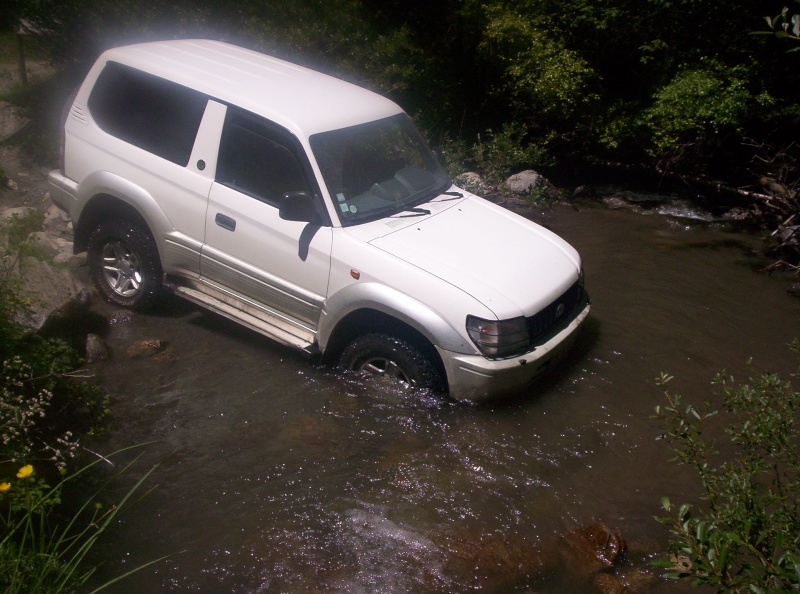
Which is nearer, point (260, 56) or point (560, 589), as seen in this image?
point (560, 589)

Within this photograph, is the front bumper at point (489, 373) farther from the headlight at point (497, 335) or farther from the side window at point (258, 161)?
the side window at point (258, 161)

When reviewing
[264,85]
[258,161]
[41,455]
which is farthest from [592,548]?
[264,85]

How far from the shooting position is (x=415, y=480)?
455 cm

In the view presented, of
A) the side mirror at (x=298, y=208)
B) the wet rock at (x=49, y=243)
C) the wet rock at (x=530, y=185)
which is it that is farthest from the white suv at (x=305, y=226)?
the wet rock at (x=530, y=185)

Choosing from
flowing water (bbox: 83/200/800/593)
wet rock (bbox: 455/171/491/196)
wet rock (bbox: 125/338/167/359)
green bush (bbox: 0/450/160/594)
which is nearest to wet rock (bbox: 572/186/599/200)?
wet rock (bbox: 455/171/491/196)

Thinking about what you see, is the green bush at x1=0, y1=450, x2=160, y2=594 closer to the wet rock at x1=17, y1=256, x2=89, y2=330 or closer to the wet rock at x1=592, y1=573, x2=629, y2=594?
the wet rock at x1=17, y1=256, x2=89, y2=330

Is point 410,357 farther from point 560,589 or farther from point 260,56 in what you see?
point 260,56

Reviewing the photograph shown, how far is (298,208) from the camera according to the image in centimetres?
493

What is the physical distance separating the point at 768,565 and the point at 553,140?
9.78m

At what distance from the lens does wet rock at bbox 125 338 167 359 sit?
5.74 meters

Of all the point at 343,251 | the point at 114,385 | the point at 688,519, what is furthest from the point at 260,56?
the point at 688,519

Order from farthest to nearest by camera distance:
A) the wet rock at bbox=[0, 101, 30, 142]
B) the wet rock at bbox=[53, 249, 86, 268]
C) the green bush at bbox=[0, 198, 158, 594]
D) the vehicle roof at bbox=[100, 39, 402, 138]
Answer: the wet rock at bbox=[0, 101, 30, 142] → the wet rock at bbox=[53, 249, 86, 268] → the vehicle roof at bbox=[100, 39, 402, 138] → the green bush at bbox=[0, 198, 158, 594]

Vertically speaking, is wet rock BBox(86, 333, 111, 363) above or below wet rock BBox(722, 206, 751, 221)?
below

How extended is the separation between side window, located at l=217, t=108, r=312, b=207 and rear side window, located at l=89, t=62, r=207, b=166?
0.34m
